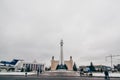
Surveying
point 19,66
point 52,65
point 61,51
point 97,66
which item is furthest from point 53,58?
point 97,66

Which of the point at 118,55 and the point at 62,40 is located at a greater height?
the point at 62,40

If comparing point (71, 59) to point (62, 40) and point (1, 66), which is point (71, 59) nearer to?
point (62, 40)

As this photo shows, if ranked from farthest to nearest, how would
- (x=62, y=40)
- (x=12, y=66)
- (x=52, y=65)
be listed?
(x=52, y=65)
(x=12, y=66)
(x=62, y=40)

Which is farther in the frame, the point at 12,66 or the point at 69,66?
the point at 69,66

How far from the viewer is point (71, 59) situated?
410ft

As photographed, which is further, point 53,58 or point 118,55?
point 53,58

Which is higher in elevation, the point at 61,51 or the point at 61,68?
the point at 61,51

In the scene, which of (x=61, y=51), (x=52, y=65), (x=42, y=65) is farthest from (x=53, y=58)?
(x=42, y=65)

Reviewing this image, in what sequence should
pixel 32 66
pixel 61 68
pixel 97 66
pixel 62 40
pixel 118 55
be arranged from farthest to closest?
pixel 97 66, pixel 32 66, pixel 118 55, pixel 61 68, pixel 62 40

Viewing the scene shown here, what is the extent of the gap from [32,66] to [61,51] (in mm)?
90296

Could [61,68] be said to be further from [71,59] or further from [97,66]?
[97,66]

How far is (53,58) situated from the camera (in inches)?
4904

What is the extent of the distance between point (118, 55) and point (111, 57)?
617 cm

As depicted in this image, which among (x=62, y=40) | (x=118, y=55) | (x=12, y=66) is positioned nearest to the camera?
(x=62, y=40)
